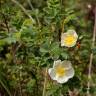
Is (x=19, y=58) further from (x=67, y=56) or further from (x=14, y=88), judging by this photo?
(x=67, y=56)

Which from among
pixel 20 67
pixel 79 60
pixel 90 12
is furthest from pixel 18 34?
pixel 90 12

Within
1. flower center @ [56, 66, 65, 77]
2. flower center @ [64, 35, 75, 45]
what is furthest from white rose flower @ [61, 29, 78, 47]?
flower center @ [56, 66, 65, 77]

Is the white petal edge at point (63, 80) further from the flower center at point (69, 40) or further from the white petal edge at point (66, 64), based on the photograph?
the flower center at point (69, 40)

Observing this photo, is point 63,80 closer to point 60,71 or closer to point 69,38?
point 60,71

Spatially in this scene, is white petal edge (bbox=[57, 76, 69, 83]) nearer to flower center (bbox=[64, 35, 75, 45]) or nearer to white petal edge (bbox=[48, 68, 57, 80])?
A: white petal edge (bbox=[48, 68, 57, 80])

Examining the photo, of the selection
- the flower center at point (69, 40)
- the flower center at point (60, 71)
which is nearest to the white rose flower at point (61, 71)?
the flower center at point (60, 71)

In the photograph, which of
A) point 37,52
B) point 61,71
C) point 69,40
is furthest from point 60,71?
point 37,52
